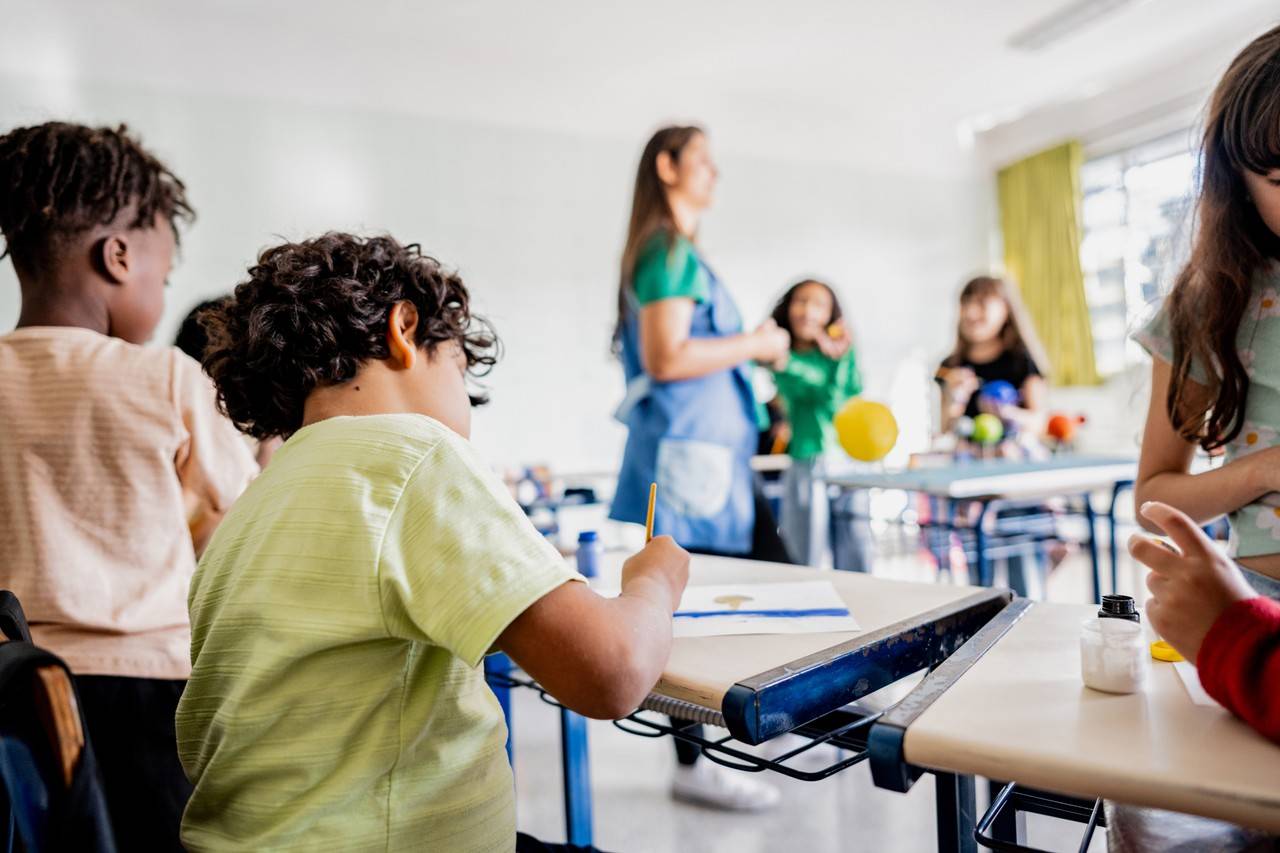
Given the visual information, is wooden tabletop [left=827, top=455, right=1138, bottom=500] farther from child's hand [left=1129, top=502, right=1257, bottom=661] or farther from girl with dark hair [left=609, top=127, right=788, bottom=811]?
child's hand [left=1129, top=502, right=1257, bottom=661]

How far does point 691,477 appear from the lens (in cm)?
204

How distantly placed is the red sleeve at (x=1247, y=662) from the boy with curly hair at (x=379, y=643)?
1.31ft

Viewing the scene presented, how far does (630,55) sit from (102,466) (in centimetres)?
457

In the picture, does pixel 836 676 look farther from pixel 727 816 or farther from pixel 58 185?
pixel 727 816

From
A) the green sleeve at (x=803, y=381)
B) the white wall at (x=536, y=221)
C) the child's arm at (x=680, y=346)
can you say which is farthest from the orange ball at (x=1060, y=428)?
the child's arm at (x=680, y=346)

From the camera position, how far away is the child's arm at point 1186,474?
3.43ft

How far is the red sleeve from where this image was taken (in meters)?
0.61

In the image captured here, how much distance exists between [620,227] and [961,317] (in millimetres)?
2454

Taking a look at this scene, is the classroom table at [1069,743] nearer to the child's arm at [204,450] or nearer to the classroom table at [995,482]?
the child's arm at [204,450]

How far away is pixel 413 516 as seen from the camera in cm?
71

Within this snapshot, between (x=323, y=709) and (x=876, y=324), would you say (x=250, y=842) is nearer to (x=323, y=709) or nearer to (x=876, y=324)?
(x=323, y=709)

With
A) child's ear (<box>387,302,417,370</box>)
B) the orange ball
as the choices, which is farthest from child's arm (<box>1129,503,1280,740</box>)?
the orange ball

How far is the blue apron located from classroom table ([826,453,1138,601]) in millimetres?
646

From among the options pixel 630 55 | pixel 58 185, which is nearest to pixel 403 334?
pixel 58 185
